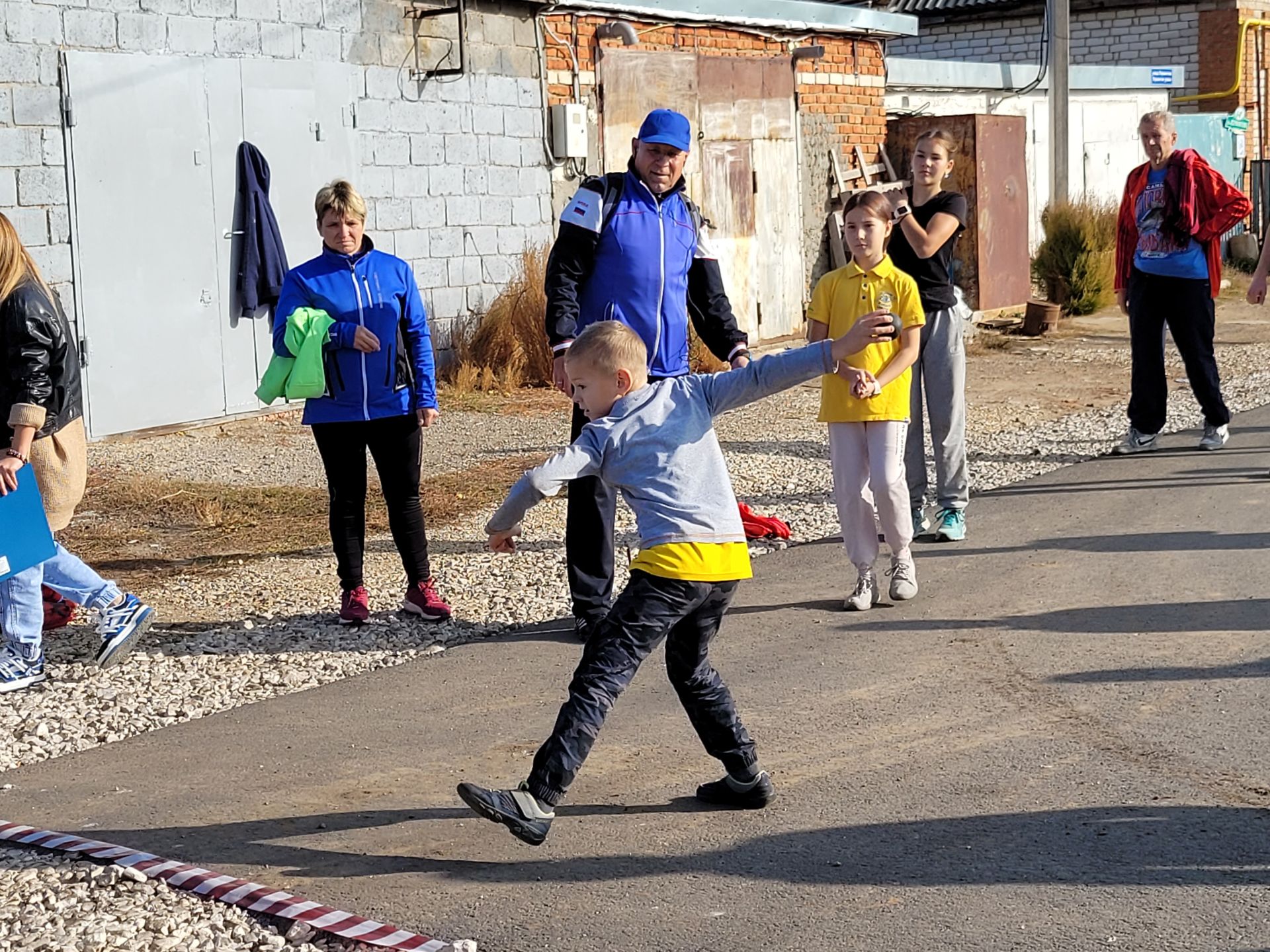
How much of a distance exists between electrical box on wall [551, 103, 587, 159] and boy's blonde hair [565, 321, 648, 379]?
1145 cm

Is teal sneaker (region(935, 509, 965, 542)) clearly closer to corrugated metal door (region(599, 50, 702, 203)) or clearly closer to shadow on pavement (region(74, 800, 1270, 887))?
shadow on pavement (region(74, 800, 1270, 887))

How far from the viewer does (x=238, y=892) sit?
4.16 metres

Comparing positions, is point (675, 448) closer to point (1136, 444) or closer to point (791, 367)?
point (791, 367)

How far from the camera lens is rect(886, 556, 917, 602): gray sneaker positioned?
707 cm

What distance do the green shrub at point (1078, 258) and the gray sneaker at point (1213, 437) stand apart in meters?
9.70

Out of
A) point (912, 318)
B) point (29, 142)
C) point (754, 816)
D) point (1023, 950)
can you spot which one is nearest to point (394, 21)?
point (29, 142)

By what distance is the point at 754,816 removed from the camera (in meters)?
4.70

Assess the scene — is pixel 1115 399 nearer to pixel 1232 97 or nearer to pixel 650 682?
pixel 650 682

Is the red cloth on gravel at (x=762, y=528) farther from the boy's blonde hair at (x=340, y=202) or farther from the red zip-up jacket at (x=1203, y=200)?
the red zip-up jacket at (x=1203, y=200)

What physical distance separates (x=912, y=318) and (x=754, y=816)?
2.82 metres

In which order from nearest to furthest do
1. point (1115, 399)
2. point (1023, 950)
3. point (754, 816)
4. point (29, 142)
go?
point (1023, 950) < point (754, 816) < point (29, 142) < point (1115, 399)

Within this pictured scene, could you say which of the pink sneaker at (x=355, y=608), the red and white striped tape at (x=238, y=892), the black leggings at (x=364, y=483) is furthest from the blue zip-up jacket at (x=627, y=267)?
the red and white striped tape at (x=238, y=892)

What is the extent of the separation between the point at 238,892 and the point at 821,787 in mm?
1709

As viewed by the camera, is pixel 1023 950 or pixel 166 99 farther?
pixel 166 99
